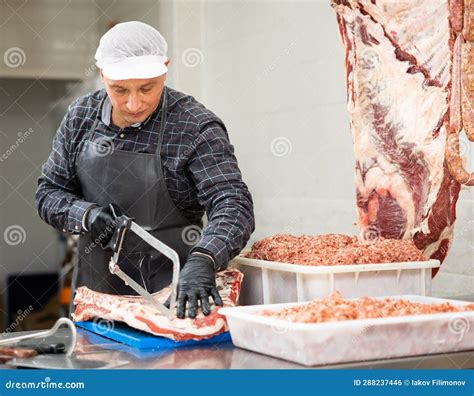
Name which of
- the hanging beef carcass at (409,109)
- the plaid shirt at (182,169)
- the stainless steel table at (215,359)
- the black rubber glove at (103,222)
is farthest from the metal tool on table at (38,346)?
the hanging beef carcass at (409,109)

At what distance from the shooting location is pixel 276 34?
5.05m

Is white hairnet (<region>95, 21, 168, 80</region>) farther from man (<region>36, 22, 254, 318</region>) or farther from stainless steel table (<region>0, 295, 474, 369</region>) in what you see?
stainless steel table (<region>0, 295, 474, 369</region>)

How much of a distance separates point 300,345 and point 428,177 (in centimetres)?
119

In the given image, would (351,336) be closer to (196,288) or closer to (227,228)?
(196,288)

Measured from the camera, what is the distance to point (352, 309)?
2381mm

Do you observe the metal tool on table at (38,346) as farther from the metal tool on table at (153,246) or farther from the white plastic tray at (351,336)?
the white plastic tray at (351,336)

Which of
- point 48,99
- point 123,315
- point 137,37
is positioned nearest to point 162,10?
point 48,99

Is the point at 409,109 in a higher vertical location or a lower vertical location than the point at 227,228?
higher

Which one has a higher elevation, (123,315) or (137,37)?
(137,37)

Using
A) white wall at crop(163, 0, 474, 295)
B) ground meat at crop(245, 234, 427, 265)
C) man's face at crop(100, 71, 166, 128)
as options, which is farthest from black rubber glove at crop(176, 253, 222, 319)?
white wall at crop(163, 0, 474, 295)

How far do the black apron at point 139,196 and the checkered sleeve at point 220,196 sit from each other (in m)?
0.15

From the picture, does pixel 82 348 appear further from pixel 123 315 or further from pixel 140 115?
pixel 140 115

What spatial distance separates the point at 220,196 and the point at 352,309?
79cm

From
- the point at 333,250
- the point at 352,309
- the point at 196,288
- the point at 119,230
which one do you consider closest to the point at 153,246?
the point at 119,230
